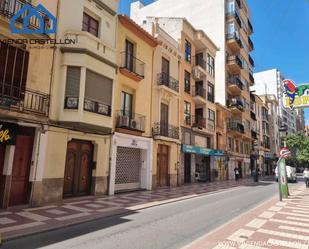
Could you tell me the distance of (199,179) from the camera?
90.9 ft

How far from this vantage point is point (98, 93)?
13617 millimetres

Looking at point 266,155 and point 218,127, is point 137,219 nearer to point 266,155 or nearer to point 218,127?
A: point 218,127

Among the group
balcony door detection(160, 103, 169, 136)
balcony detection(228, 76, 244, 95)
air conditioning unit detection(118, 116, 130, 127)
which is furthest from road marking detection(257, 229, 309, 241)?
balcony detection(228, 76, 244, 95)

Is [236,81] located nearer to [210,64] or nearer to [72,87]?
[210,64]

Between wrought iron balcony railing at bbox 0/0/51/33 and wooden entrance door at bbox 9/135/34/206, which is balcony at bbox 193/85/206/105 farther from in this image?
wooden entrance door at bbox 9/135/34/206

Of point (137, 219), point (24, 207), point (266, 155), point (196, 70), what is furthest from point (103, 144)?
point (266, 155)

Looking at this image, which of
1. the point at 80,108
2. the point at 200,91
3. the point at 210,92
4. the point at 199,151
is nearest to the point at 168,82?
the point at 200,91

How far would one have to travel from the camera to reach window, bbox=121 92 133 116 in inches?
659

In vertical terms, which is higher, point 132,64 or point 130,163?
point 132,64

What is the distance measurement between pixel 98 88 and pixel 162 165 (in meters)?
9.27

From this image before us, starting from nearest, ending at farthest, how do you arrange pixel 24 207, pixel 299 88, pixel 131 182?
pixel 299 88, pixel 24 207, pixel 131 182

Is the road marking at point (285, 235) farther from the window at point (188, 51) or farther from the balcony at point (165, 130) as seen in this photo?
the window at point (188, 51)

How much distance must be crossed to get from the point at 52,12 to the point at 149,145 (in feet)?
34.4

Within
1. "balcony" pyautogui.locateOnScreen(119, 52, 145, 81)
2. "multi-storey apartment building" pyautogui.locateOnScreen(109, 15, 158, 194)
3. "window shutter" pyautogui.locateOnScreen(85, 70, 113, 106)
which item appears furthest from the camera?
"balcony" pyautogui.locateOnScreen(119, 52, 145, 81)
